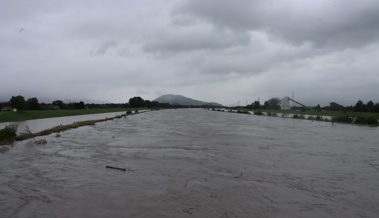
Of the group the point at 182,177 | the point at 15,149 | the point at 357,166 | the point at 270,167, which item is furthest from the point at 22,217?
the point at 357,166

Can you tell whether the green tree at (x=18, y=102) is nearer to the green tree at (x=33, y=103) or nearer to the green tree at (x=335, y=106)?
the green tree at (x=33, y=103)

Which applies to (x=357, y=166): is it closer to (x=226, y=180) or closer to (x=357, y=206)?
(x=357, y=206)

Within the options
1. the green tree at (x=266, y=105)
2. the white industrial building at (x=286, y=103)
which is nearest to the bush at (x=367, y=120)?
the white industrial building at (x=286, y=103)

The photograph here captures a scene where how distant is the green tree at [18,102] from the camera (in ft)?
192

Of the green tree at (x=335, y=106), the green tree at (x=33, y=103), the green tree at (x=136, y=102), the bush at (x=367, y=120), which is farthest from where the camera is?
the green tree at (x=136, y=102)

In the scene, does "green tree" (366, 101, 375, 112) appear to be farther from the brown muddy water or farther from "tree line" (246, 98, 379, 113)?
the brown muddy water

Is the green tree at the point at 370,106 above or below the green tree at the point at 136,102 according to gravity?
below

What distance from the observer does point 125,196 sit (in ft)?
24.4

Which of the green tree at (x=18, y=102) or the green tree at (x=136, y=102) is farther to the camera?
the green tree at (x=136, y=102)

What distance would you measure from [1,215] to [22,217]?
1.69 ft

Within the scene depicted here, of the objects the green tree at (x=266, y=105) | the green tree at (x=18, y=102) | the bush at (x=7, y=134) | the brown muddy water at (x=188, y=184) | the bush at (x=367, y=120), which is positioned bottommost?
the brown muddy water at (x=188, y=184)

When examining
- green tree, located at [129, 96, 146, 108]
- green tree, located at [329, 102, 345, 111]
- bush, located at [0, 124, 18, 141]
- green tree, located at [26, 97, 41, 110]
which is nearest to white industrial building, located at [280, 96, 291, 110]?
green tree, located at [329, 102, 345, 111]

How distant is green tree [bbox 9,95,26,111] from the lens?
58.4 metres

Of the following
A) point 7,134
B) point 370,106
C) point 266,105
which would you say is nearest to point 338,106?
point 370,106
